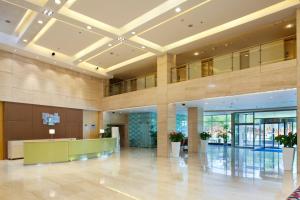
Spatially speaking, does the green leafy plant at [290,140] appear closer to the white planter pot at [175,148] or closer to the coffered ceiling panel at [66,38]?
the white planter pot at [175,148]

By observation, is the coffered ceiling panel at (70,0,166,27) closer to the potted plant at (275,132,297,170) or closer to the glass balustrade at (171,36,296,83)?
the glass balustrade at (171,36,296,83)

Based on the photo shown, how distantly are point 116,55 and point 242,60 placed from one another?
288 inches

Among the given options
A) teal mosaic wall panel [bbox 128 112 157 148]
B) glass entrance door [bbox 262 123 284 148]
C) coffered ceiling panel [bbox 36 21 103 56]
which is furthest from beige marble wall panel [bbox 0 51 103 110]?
glass entrance door [bbox 262 123 284 148]

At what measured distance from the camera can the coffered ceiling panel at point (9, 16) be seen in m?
9.50

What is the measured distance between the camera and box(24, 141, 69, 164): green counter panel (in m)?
10.6

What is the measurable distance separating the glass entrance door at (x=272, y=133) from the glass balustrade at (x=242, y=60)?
985cm

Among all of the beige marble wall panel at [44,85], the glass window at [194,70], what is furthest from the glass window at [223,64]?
the beige marble wall panel at [44,85]

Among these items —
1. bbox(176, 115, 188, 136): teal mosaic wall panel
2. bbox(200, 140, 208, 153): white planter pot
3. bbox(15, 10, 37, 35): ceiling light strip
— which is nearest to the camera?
bbox(15, 10, 37, 35): ceiling light strip

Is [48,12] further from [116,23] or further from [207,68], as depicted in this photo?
[207,68]

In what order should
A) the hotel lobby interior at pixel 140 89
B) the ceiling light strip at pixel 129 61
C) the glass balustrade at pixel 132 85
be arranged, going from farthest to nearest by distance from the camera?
1. the glass balustrade at pixel 132 85
2. the ceiling light strip at pixel 129 61
3. the hotel lobby interior at pixel 140 89

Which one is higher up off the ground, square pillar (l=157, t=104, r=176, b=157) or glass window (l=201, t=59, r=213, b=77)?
glass window (l=201, t=59, r=213, b=77)

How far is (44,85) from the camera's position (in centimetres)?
1499

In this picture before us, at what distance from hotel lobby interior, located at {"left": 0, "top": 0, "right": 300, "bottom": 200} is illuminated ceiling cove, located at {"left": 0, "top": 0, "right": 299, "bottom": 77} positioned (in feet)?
0.15

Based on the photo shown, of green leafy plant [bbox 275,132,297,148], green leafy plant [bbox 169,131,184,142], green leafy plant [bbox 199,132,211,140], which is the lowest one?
green leafy plant [bbox 199,132,211,140]
